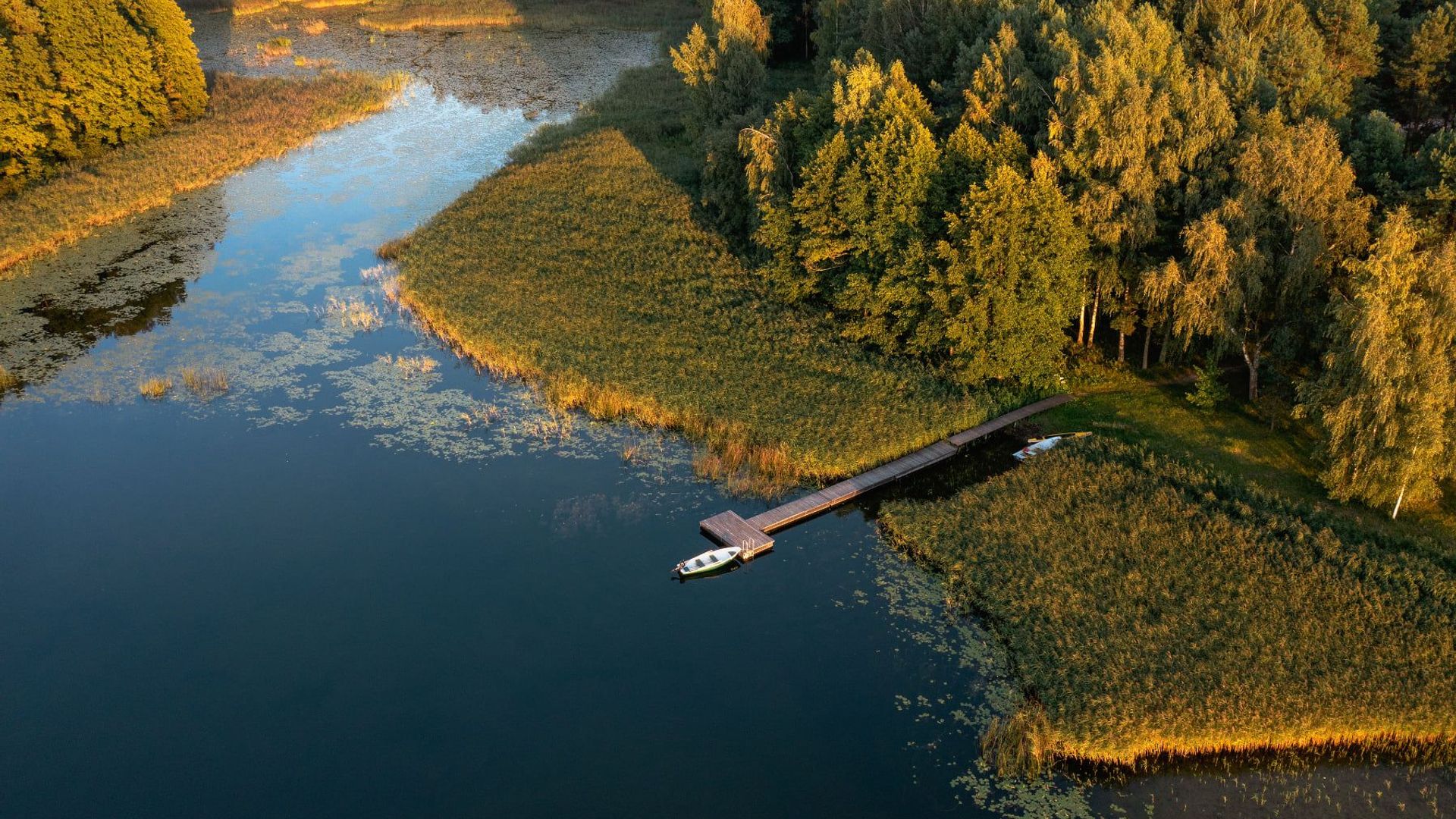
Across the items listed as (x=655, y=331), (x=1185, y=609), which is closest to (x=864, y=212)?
(x=655, y=331)

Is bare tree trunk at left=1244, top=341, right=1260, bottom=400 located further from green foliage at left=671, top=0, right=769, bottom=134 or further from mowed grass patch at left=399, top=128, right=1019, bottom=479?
green foliage at left=671, top=0, right=769, bottom=134

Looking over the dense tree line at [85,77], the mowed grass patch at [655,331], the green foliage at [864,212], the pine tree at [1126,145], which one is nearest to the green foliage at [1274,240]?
the pine tree at [1126,145]

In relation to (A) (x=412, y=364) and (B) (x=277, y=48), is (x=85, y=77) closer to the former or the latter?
(B) (x=277, y=48)

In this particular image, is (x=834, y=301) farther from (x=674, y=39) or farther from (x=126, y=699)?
(x=674, y=39)

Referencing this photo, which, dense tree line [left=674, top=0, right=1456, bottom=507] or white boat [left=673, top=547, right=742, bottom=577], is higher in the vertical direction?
dense tree line [left=674, top=0, right=1456, bottom=507]

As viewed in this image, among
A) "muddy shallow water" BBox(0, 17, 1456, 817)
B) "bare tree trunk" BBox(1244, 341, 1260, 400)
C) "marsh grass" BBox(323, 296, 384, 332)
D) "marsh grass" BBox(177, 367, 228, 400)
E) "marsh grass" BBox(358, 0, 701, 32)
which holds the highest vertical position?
"marsh grass" BBox(358, 0, 701, 32)

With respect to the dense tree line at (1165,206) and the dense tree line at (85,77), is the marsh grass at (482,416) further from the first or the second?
the dense tree line at (85,77)

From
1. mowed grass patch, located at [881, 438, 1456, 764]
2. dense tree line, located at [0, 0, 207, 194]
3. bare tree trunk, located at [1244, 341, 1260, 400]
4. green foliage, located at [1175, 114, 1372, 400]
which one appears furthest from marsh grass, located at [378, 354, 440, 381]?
dense tree line, located at [0, 0, 207, 194]

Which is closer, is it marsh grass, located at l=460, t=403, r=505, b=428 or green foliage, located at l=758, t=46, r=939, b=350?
marsh grass, located at l=460, t=403, r=505, b=428
